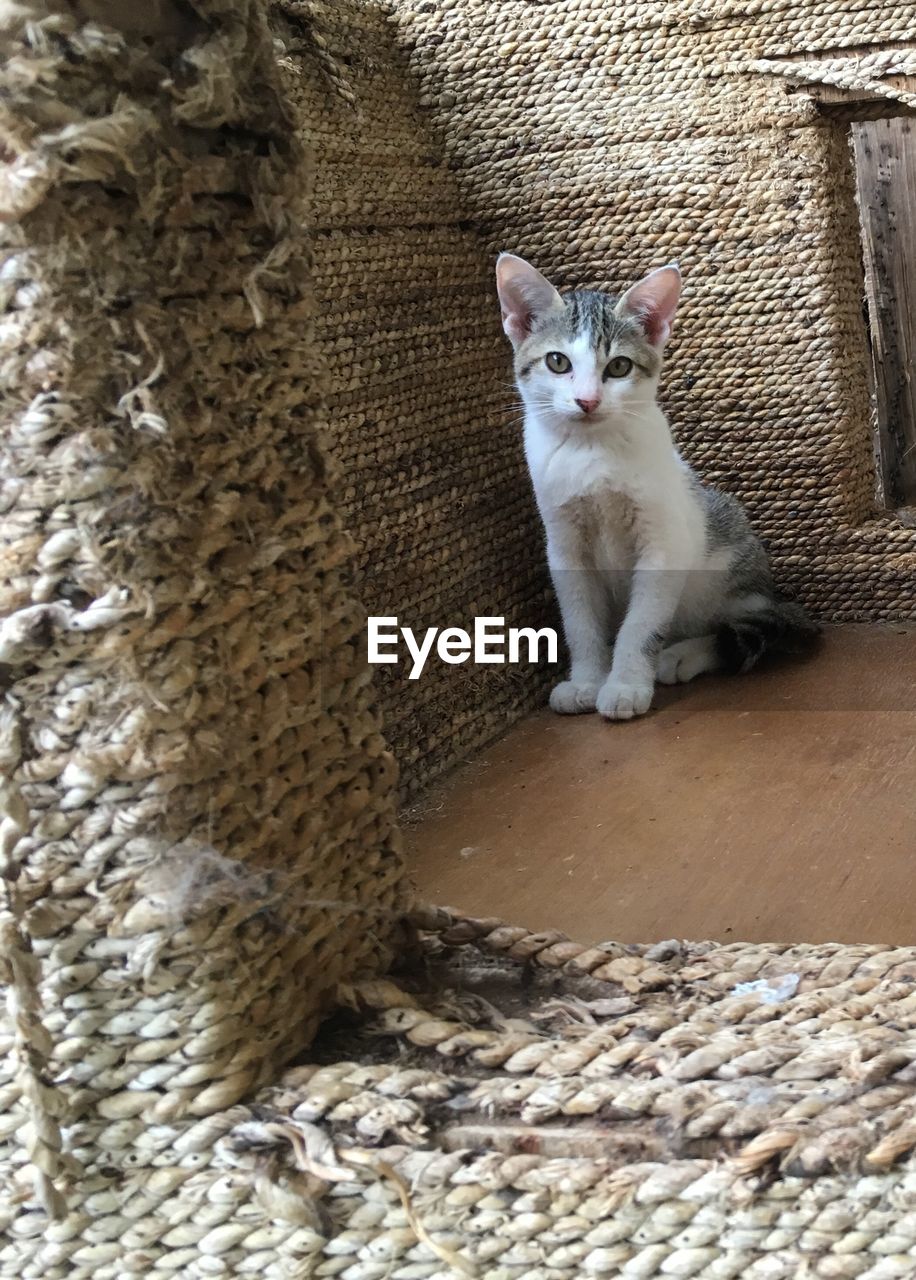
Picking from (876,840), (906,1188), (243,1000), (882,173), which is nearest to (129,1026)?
(243,1000)

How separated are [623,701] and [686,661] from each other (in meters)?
0.19

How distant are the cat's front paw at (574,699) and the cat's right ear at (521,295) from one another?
19.1 inches

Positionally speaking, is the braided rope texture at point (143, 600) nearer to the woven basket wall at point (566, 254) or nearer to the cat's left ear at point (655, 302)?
the woven basket wall at point (566, 254)

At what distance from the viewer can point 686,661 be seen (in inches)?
69.2

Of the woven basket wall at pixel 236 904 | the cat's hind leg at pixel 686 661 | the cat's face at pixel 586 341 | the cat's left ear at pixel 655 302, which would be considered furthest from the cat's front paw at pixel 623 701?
the woven basket wall at pixel 236 904

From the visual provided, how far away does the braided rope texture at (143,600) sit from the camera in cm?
59

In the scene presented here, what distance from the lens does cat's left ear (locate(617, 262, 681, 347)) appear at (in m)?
1.61

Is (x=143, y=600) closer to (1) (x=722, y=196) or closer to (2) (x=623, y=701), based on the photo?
(2) (x=623, y=701)

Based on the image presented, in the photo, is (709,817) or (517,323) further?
(517,323)

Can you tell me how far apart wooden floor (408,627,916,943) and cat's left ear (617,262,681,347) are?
0.50 m

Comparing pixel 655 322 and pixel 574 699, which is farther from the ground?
pixel 655 322

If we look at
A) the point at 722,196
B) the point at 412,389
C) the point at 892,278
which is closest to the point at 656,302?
the point at 722,196

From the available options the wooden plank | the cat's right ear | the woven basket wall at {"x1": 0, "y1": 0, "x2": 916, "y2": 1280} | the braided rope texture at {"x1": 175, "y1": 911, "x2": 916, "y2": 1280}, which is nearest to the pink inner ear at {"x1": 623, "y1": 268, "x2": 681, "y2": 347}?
the cat's right ear

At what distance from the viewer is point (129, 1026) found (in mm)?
645
